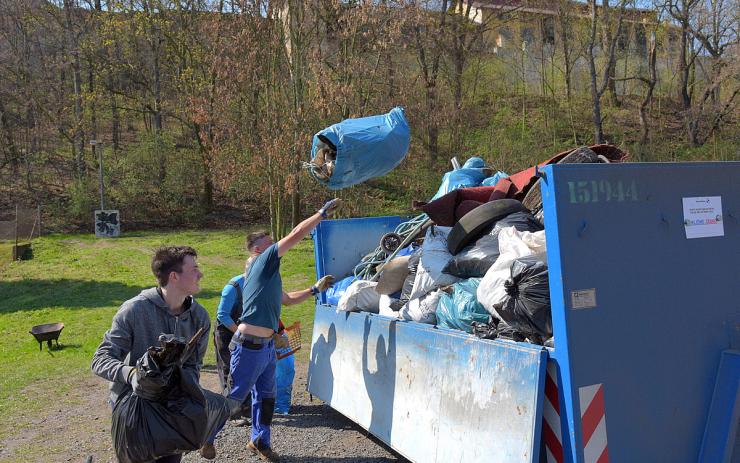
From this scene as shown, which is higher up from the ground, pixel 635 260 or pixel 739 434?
pixel 635 260

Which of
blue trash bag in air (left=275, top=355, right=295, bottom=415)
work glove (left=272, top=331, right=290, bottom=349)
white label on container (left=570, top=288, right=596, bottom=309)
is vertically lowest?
blue trash bag in air (left=275, top=355, right=295, bottom=415)

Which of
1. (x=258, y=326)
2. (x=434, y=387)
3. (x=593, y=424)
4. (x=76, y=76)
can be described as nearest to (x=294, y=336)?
(x=258, y=326)

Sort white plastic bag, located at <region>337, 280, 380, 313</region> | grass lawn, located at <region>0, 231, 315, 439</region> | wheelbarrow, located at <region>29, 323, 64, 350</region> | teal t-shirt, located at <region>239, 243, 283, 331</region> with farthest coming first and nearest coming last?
wheelbarrow, located at <region>29, 323, 64, 350</region> < grass lawn, located at <region>0, 231, 315, 439</region> < white plastic bag, located at <region>337, 280, 380, 313</region> < teal t-shirt, located at <region>239, 243, 283, 331</region>

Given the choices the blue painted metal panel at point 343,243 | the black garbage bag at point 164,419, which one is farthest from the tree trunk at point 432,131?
the black garbage bag at point 164,419

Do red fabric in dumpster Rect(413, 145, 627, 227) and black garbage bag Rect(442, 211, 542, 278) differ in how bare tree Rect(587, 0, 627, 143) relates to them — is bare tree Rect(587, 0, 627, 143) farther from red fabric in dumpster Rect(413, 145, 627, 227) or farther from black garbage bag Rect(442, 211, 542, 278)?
black garbage bag Rect(442, 211, 542, 278)

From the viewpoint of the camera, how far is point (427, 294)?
4621mm

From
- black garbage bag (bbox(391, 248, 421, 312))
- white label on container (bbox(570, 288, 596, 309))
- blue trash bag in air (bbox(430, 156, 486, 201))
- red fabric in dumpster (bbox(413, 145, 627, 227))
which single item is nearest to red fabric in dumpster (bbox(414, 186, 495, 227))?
red fabric in dumpster (bbox(413, 145, 627, 227))

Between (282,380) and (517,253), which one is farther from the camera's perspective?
(282,380)

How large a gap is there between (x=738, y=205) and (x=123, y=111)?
88.5 feet

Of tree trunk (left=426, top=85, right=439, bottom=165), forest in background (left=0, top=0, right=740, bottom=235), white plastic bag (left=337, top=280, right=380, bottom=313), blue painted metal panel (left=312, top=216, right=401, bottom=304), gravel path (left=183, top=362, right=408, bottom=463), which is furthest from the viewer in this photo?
forest in background (left=0, top=0, right=740, bottom=235)

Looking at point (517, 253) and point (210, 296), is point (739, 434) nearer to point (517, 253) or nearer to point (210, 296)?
point (517, 253)

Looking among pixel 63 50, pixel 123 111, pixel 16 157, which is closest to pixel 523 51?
pixel 123 111

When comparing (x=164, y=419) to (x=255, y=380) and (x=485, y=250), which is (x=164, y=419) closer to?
(x=255, y=380)

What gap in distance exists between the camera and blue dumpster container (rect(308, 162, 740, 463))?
3189 millimetres
